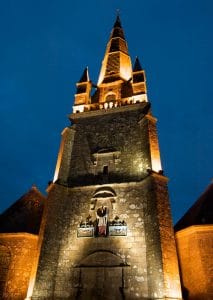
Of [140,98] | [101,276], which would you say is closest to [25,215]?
[101,276]

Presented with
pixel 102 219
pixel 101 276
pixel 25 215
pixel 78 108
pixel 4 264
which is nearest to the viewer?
pixel 101 276

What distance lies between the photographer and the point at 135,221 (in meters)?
13.2

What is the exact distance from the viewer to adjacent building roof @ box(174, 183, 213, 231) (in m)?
14.1

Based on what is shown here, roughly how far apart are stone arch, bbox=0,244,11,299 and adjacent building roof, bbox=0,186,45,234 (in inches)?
39.9

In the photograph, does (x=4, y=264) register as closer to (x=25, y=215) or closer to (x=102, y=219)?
(x=25, y=215)

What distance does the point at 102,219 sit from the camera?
13.6 meters

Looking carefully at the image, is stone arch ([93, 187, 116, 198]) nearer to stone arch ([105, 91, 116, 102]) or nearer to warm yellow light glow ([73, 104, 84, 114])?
warm yellow light glow ([73, 104, 84, 114])

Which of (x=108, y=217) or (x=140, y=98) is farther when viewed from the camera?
(x=140, y=98)

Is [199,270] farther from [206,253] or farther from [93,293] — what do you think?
[93,293]

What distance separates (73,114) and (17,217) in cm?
742

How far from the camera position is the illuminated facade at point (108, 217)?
11.8m

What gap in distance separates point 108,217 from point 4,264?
5.63 metres

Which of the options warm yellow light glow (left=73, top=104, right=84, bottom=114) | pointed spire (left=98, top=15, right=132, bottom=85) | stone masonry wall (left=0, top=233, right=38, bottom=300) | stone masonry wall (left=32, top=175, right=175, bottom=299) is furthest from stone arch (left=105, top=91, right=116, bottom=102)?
stone masonry wall (left=0, top=233, right=38, bottom=300)

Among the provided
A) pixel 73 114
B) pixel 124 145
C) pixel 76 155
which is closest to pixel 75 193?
pixel 76 155
